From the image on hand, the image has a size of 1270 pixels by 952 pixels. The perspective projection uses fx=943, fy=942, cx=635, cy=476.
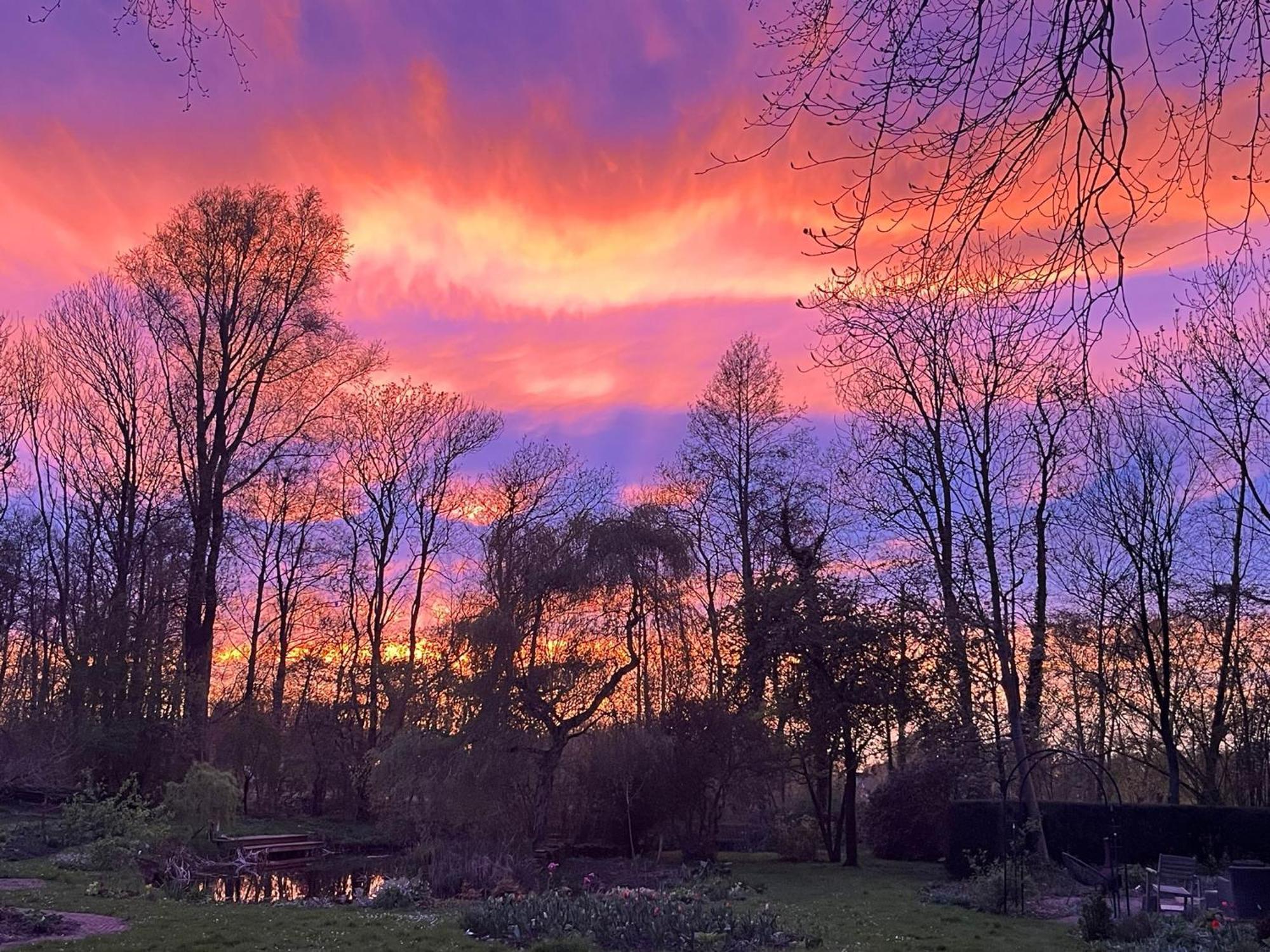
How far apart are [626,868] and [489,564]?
6.63 meters

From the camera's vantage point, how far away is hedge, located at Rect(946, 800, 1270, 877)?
1642 cm

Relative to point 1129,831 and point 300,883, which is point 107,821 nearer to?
point 300,883

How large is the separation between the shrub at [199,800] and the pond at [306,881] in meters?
1.37

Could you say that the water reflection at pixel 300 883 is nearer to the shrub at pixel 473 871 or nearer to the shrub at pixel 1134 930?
the shrub at pixel 473 871

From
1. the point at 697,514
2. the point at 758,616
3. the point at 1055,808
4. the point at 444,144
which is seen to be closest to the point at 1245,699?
the point at 1055,808

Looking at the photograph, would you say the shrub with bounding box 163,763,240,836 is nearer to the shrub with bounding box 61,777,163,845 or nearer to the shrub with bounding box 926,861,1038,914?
the shrub with bounding box 61,777,163,845

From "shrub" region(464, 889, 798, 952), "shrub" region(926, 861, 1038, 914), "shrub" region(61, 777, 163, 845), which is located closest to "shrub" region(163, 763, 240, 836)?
"shrub" region(61, 777, 163, 845)

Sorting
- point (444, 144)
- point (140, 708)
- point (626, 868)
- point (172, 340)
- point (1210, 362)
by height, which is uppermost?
point (172, 340)

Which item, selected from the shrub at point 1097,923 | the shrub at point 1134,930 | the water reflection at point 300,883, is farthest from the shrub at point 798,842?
the shrub at point 1134,930

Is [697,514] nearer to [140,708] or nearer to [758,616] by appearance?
[758,616]

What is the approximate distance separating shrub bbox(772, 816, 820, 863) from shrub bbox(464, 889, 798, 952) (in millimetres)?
10141

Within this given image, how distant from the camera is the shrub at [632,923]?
9500mm

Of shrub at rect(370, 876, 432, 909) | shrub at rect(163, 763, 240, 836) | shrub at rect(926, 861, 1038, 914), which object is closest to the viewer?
shrub at rect(370, 876, 432, 909)

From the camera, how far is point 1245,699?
22312 millimetres
